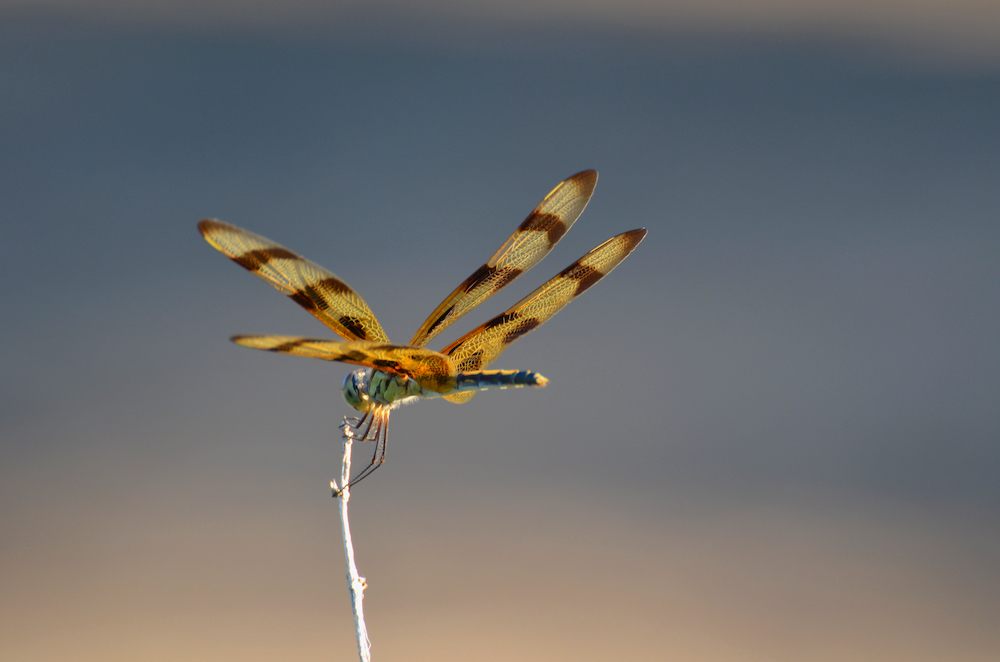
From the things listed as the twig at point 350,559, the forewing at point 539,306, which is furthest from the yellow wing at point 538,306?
the twig at point 350,559

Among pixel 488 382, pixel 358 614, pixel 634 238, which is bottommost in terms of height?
pixel 358 614

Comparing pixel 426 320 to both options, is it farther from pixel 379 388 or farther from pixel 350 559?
pixel 350 559

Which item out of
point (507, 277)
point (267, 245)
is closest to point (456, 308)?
point (507, 277)

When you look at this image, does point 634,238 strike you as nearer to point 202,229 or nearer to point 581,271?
point 581,271

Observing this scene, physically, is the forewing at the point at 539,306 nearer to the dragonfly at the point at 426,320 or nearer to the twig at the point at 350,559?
the dragonfly at the point at 426,320

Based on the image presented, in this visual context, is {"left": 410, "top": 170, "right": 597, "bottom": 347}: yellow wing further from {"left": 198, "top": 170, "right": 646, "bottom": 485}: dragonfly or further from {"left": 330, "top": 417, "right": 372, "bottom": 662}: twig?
{"left": 330, "top": 417, "right": 372, "bottom": 662}: twig

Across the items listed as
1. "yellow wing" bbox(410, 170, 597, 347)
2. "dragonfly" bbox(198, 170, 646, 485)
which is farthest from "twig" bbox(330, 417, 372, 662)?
"yellow wing" bbox(410, 170, 597, 347)
